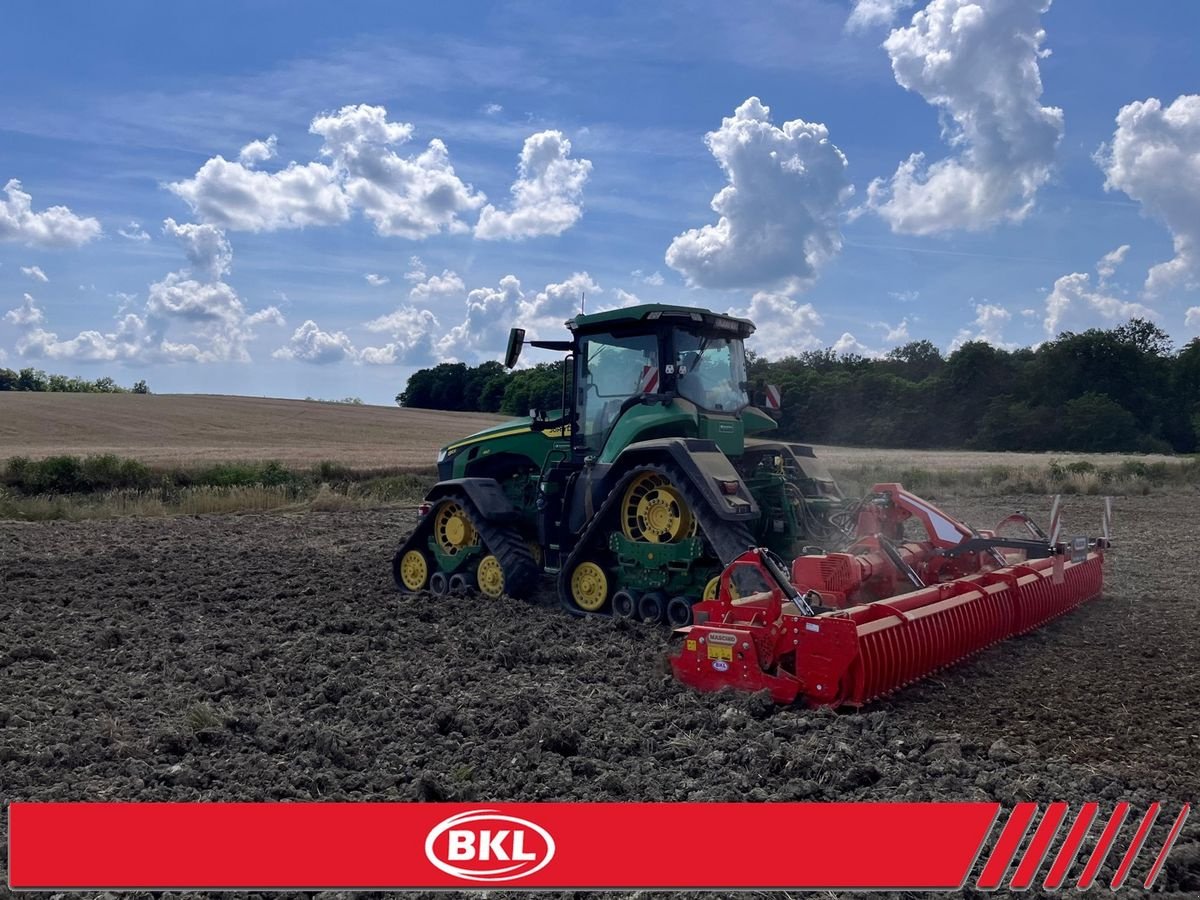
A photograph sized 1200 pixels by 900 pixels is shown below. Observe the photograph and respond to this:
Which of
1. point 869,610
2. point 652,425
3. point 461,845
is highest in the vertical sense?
point 652,425

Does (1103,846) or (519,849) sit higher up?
(1103,846)

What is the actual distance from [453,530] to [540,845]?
19.1 feet

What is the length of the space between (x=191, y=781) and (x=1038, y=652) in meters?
5.58

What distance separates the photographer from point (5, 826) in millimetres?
4207

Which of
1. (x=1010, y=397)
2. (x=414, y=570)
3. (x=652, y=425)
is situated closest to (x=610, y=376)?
(x=652, y=425)

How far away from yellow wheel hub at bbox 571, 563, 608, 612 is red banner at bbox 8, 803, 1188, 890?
3.90 m

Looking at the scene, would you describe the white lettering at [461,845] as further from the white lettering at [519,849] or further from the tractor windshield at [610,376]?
the tractor windshield at [610,376]

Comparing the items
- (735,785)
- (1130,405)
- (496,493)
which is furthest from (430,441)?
(1130,405)

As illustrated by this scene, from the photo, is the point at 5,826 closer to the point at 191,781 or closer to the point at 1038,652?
the point at 191,781

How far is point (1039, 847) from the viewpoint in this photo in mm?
3734

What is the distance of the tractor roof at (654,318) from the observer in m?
8.26

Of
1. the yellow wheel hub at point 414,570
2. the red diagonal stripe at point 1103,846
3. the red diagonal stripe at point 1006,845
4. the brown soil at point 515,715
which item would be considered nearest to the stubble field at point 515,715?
the brown soil at point 515,715

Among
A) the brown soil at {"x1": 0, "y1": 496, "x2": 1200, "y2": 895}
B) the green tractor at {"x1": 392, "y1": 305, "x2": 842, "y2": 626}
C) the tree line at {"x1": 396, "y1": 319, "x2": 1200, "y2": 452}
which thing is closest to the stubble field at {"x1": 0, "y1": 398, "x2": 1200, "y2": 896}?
the brown soil at {"x1": 0, "y1": 496, "x2": 1200, "y2": 895}

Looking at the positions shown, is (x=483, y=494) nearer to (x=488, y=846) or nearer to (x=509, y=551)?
(x=509, y=551)
